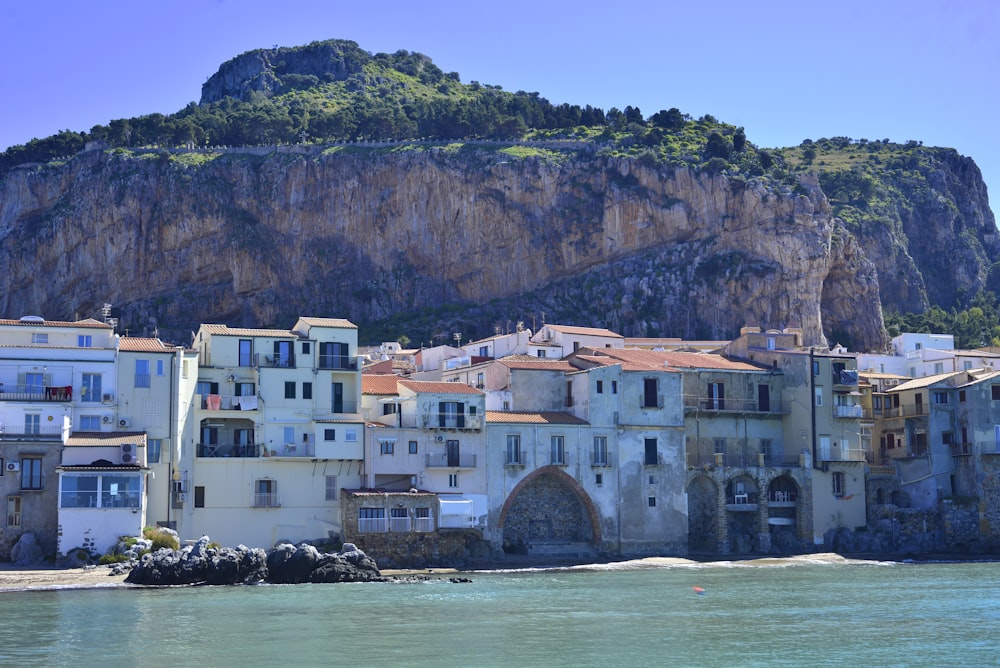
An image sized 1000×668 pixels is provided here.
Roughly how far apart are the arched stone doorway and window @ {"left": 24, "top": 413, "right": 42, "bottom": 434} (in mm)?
31455

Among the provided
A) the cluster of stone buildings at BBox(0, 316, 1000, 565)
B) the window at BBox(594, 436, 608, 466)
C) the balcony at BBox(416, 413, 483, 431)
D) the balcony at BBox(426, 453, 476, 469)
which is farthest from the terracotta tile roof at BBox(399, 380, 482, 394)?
the window at BBox(594, 436, 608, 466)

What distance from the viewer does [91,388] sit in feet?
211

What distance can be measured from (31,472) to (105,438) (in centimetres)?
327

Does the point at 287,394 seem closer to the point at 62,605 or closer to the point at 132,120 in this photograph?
the point at 62,605

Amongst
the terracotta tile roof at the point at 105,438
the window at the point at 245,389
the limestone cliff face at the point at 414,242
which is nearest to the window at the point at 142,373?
the terracotta tile roof at the point at 105,438

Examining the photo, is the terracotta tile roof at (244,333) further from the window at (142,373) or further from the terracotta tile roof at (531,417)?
the terracotta tile roof at (531,417)

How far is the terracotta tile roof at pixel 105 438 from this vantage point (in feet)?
203

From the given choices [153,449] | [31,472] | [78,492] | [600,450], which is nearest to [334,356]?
[153,449]

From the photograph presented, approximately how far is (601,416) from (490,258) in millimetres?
70569

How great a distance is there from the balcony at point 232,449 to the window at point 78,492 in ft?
22.4

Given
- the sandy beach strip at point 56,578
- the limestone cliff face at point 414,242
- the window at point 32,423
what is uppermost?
the limestone cliff face at point 414,242

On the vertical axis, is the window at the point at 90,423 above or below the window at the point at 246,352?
below

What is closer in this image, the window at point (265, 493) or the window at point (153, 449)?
the window at point (153, 449)

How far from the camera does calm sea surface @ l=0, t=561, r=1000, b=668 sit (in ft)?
130
